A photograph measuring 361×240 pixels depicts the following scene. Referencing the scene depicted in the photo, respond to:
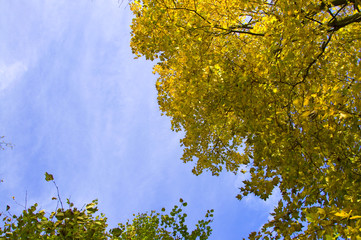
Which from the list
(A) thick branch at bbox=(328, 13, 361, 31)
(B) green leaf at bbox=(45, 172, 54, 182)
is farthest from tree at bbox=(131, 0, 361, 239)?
(B) green leaf at bbox=(45, 172, 54, 182)

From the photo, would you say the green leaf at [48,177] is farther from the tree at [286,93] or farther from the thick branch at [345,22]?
the thick branch at [345,22]

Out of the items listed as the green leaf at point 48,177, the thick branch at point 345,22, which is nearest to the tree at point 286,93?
the thick branch at point 345,22

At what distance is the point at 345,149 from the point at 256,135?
1485mm

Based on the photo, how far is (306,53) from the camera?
12.7 ft

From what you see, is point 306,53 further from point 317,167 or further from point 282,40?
point 317,167

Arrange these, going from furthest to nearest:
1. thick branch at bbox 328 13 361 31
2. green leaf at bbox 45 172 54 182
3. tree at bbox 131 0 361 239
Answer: thick branch at bbox 328 13 361 31, green leaf at bbox 45 172 54 182, tree at bbox 131 0 361 239

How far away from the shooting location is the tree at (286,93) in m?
3.16

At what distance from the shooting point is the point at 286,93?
395 cm

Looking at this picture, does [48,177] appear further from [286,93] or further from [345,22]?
[345,22]

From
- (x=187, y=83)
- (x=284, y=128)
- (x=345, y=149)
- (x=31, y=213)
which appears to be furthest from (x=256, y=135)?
(x=31, y=213)

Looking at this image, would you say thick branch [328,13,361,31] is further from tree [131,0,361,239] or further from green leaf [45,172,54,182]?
green leaf [45,172,54,182]

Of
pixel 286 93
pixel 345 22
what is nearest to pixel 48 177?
pixel 286 93

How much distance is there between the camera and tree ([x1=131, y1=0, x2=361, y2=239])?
3162 mm

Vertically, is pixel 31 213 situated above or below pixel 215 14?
below
